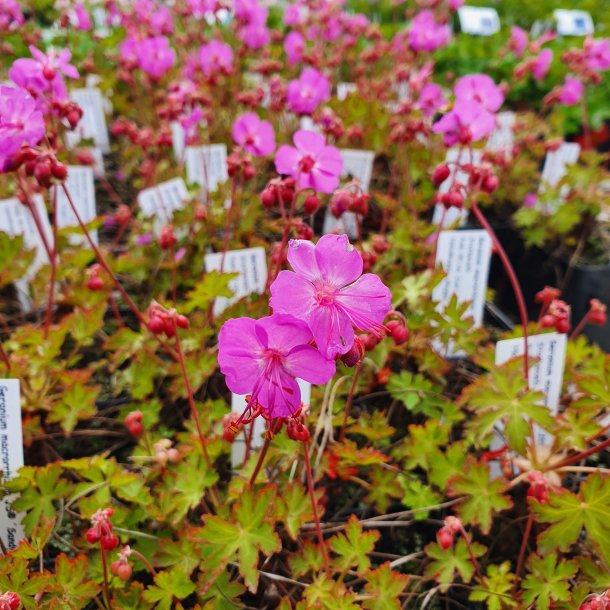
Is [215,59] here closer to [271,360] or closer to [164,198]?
[164,198]

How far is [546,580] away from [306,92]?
62.1 inches

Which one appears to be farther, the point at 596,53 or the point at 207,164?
the point at 596,53

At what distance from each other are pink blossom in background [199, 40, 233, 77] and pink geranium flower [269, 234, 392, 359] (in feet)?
5.64

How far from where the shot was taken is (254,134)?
171 centimetres

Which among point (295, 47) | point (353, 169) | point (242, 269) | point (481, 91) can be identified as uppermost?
point (295, 47)

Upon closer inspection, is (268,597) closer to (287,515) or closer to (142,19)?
(287,515)

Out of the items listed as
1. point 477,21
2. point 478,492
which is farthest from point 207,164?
point 477,21

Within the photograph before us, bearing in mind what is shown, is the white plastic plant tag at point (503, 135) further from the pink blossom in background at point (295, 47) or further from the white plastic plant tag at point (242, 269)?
the white plastic plant tag at point (242, 269)

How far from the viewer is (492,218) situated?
2645mm

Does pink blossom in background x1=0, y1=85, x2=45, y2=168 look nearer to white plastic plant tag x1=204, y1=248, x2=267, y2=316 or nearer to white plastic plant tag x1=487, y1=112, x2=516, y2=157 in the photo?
white plastic plant tag x1=204, y1=248, x2=267, y2=316

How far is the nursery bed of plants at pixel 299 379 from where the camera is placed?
102 centimetres

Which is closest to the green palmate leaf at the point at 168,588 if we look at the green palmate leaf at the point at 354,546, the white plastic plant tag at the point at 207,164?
the green palmate leaf at the point at 354,546

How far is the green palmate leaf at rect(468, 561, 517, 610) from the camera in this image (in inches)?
44.1

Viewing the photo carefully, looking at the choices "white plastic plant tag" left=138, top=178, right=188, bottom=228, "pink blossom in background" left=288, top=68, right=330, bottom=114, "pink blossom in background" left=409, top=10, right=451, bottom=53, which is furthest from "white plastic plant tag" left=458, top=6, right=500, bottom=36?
"white plastic plant tag" left=138, top=178, right=188, bottom=228
